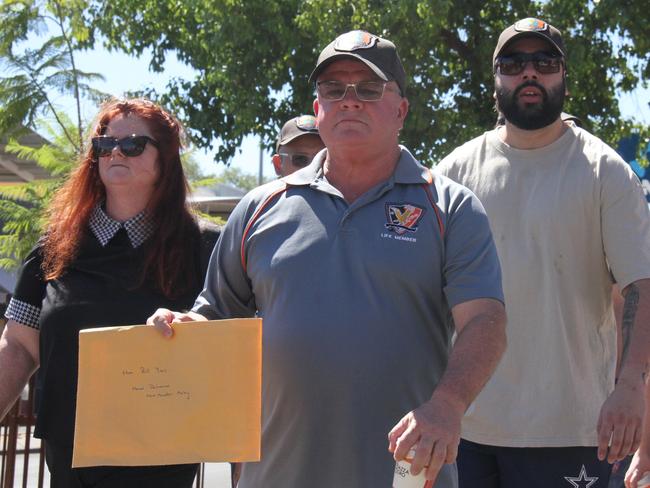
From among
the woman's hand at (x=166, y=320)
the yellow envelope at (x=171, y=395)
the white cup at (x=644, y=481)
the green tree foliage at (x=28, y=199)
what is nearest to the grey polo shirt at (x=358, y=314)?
the yellow envelope at (x=171, y=395)

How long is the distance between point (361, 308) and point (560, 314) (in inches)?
50.1

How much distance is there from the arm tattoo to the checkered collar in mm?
1822

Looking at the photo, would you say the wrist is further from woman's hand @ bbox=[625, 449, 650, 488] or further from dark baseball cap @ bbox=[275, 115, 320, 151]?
dark baseball cap @ bbox=[275, 115, 320, 151]

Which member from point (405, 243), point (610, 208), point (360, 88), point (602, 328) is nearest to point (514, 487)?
point (602, 328)

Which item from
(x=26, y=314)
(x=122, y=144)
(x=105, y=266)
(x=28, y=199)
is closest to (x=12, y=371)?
(x=26, y=314)

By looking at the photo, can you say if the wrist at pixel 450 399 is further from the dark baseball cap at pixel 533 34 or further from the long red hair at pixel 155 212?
the dark baseball cap at pixel 533 34

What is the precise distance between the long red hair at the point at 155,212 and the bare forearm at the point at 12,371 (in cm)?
33

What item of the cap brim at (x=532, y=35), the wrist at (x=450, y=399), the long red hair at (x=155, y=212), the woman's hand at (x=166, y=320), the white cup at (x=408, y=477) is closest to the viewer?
the white cup at (x=408, y=477)

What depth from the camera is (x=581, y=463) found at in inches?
151

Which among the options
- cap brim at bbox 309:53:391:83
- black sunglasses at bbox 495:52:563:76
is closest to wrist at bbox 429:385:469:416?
cap brim at bbox 309:53:391:83

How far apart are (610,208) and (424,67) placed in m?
11.6

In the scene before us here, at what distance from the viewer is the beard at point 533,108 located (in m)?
4.08

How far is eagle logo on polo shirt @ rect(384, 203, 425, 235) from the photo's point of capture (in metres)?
2.92

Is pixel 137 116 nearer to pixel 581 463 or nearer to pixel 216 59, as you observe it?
pixel 581 463
